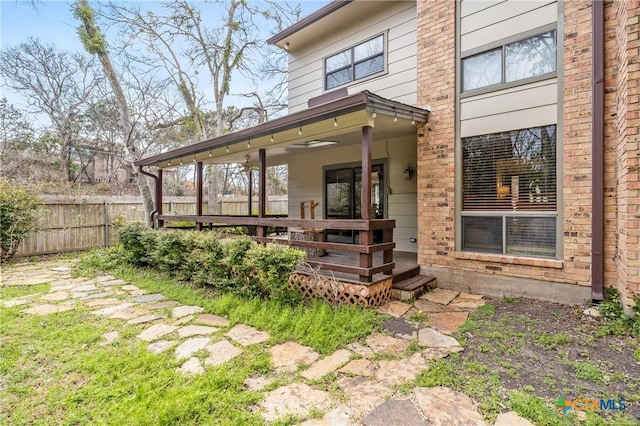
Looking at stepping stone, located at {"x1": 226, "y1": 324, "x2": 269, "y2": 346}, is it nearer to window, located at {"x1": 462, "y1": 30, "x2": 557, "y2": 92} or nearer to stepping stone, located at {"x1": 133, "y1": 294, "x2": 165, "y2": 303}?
stepping stone, located at {"x1": 133, "y1": 294, "x2": 165, "y2": 303}

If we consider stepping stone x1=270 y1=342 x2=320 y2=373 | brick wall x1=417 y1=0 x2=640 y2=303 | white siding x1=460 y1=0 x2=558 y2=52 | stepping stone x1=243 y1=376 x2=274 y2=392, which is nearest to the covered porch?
brick wall x1=417 y1=0 x2=640 y2=303

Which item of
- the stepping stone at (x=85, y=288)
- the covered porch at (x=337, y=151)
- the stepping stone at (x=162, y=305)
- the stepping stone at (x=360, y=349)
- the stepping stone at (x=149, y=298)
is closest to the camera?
the stepping stone at (x=360, y=349)

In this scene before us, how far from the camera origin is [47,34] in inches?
491

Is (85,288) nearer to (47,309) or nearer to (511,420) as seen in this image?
(47,309)

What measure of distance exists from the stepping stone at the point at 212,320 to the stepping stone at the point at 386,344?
5.70ft

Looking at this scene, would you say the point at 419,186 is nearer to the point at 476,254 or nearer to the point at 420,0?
the point at 476,254

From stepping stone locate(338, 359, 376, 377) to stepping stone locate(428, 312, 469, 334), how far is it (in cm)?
113

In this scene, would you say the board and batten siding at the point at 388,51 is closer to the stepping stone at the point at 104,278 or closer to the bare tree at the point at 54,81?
the stepping stone at the point at 104,278

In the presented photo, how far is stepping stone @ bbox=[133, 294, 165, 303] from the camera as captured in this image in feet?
16.1

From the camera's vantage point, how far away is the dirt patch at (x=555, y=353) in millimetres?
2422

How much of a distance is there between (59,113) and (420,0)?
1681 centimetres

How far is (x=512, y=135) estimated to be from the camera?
4.67 m

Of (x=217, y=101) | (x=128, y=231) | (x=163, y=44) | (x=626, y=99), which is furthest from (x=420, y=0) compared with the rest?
(x=163, y=44)

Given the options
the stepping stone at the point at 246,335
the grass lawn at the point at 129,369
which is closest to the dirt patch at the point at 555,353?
the grass lawn at the point at 129,369
